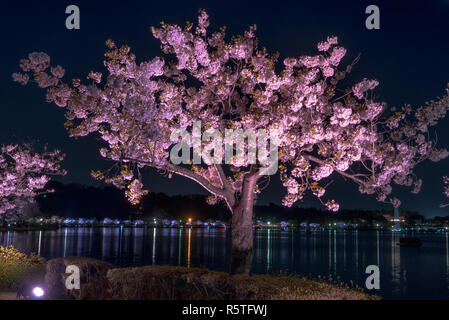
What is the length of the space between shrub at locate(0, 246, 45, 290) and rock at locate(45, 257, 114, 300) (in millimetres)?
3209

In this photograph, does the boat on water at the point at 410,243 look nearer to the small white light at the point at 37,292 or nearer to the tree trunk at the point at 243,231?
the tree trunk at the point at 243,231

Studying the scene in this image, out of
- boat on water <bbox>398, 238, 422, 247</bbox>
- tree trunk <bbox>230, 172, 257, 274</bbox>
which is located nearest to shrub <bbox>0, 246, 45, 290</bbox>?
tree trunk <bbox>230, 172, 257, 274</bbox>

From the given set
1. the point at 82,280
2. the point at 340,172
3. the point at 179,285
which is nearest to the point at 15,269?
the point at 82,280

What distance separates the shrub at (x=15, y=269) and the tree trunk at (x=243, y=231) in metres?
8.32

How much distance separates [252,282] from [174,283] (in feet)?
8.42

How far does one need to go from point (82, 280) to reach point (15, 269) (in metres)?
5.49

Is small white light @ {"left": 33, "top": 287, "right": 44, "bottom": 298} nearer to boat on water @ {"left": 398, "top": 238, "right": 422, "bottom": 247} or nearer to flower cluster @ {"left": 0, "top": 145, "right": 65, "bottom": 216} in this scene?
flower cluster @ {"left": 0, "top": 145, "right": 65, "bottom": 216}

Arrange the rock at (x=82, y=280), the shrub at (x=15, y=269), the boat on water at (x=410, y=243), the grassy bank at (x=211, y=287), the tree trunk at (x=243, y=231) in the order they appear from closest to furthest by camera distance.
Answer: the grassy bank at (x=211, y=287)
the rock at (x=82, y=280)
the tree trunk at (x=243, y=231)
the shrub at (x=15, y=269)
the boat on water at (x=410, y=243)

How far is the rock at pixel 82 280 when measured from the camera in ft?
46.2

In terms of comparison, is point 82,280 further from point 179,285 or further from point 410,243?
point 410,243

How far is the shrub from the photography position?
17703 mm

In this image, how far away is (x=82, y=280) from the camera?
1449 centimetres

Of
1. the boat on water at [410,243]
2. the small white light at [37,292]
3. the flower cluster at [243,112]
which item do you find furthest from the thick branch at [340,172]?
the boat on water at [410,243]

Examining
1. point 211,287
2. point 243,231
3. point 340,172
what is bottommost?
point 211,287
